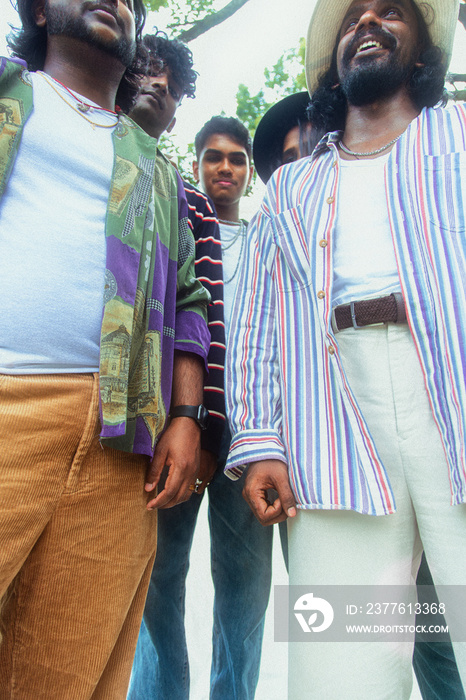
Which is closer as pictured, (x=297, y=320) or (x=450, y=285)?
(x=450, y=285)

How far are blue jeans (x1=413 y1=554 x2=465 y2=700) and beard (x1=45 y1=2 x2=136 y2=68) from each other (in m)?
2.07

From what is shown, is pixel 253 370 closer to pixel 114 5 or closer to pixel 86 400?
pixel 86 400

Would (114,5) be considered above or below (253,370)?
above

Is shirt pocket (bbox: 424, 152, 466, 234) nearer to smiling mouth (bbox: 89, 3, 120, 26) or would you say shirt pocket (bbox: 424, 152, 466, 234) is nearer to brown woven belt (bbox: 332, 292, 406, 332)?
brown woven belt (bbox: 332, 292, 406, 332)

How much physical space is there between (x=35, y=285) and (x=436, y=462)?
106 centimetres

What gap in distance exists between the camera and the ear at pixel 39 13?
1.89m

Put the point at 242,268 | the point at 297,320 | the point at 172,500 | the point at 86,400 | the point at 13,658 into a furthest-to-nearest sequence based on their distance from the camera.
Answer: the point at 242,268 → the point at 297,320 → the point at 172,500 → the point at 86,400 → the point at 13,658

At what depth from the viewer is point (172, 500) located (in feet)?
4.50

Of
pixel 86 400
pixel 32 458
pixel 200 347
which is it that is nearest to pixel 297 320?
pixel 200 347

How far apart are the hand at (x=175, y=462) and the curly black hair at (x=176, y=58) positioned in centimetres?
224

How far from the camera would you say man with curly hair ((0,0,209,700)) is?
3.73ft

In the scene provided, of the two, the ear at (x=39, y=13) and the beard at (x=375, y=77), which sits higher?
the ear at (x=39, y=13)

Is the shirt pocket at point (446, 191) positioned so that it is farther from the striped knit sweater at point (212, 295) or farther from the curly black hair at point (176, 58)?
the curly black hair at point (176, 58)

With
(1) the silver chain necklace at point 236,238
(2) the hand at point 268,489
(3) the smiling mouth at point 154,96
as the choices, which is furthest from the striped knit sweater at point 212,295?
(3) the smiling mouth at point 154,96
